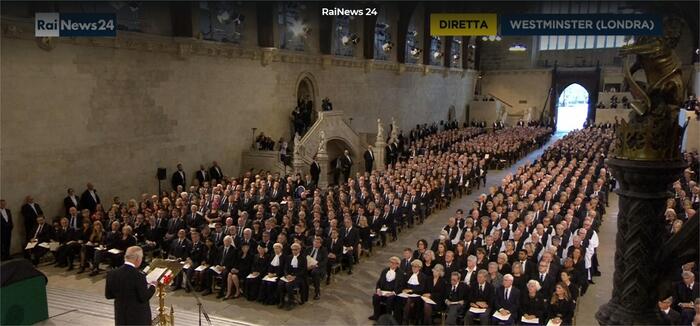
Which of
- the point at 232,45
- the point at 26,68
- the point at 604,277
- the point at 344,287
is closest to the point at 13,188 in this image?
the point at 26,68

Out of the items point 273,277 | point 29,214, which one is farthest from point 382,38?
point 273,277

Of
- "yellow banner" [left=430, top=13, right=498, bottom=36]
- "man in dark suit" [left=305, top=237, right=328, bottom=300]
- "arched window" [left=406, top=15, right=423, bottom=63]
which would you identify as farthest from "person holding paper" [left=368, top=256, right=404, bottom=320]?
"arched window" [left=406, top=15, right=423, bottom=63]

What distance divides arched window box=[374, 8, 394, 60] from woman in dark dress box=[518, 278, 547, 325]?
82.9 ft

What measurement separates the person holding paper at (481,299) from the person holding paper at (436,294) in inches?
19.4

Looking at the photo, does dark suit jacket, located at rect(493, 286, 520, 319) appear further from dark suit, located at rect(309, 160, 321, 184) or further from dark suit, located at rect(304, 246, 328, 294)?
dark suit, located at rect(309, 160, 321, 184)

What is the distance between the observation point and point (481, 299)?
8.56 meters

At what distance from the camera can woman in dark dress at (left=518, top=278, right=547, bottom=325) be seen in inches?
321

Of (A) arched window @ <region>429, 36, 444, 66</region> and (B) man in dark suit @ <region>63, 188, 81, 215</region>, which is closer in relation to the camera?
(B) man in dark suit @ <region>63, 188, 81, 215</region>

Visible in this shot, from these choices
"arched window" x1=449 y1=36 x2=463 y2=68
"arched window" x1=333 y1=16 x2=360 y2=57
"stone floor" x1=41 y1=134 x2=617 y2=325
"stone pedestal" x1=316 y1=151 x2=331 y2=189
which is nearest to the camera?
"stone floor" x1=41 y1=134 x2=617 y2=325

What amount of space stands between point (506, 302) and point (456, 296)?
82 centimetres

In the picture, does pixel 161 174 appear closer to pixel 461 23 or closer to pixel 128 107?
pixel 128 107

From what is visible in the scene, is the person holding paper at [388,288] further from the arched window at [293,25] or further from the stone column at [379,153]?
the arched window at [293,25]

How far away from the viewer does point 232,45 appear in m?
21.2

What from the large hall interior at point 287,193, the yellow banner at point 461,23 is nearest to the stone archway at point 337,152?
the large hall interior at point 287,193
